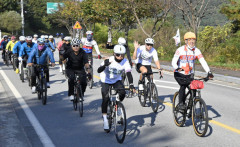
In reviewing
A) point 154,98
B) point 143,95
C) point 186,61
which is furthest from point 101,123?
point 186,61

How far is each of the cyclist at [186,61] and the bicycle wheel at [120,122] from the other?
143 centimetres

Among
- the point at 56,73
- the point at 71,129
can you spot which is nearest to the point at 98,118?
the point at 71,129

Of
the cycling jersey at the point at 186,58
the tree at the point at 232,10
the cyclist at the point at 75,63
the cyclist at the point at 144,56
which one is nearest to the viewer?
the cycling jersey at the point at 186,58

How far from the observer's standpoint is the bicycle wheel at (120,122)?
20.0 feet

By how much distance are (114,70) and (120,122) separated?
1.02 metres

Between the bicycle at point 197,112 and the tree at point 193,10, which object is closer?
the bicycle at point 197,112

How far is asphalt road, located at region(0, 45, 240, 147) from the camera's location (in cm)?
625

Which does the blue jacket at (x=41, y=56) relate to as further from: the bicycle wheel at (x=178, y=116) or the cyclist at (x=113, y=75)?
the bicycle wheel at (x=178, y=116)

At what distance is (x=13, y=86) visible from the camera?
1305 cm

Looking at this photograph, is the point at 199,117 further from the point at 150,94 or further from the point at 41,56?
the point at 41,56

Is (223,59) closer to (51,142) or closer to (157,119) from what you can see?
(157,119)

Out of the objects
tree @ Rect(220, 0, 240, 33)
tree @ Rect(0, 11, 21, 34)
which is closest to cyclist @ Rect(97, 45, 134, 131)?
tree @ Rect(220, 0, 240, 33)

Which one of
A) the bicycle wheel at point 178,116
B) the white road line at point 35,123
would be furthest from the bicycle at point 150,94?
the white road line at point 35,123

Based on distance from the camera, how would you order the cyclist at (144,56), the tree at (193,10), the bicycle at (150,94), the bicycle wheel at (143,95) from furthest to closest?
the tree at (193,10)
the bicycle wheel at (143,95)
the cyclist at (144,56)
the bicycle at (150,94)
